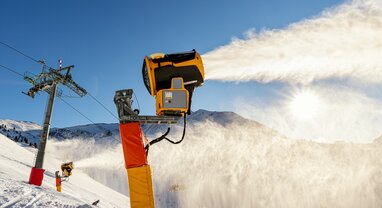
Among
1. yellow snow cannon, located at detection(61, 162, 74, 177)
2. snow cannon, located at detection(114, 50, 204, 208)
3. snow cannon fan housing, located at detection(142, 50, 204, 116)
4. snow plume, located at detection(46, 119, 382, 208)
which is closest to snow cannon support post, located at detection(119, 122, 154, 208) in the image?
snow cannon, located at detection(114, 50, 204, 208)

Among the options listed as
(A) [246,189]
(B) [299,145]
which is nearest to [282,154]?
(B) [299,145]

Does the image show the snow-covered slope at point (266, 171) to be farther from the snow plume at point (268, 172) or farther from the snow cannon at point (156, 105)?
the snow cannon at point (156, 105)

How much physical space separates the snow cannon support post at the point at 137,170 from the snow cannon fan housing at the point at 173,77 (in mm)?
632

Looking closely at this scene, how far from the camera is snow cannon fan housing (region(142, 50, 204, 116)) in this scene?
16.7ft

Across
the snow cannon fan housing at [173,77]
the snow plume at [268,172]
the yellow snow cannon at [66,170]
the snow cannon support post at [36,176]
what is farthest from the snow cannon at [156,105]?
the snow plume at [268,172]

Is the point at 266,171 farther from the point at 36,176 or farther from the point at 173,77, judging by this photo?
the point at 173,77

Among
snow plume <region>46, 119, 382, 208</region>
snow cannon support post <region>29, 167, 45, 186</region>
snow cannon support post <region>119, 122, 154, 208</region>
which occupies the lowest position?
snow plume <region>46, 119, 382, 208</region>

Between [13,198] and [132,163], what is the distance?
3.53 metres

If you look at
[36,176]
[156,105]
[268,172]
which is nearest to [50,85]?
[36,176]

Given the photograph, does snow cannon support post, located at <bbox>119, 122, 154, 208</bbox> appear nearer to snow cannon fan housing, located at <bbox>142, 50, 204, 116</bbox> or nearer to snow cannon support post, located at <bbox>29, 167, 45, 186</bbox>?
snow cannon fan housing, located at <bbox>142, 50, 204, 116</bbox>

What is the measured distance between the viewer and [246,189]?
425 ft

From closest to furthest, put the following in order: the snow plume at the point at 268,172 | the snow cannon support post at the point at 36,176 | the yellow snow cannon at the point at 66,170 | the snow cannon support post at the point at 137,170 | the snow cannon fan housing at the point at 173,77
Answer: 1. the snow cannon support post at the point at 137,170
2. the snow cannon fan housing at the point at 173,77
3. the snow cannon support post at the point at 36,176
4. the yellow snow cannon at the point at 66,170
5. the snow plume at the point at 268,172

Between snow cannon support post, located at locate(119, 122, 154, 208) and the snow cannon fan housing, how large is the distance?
63cm

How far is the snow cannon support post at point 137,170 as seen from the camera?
16.0ft
